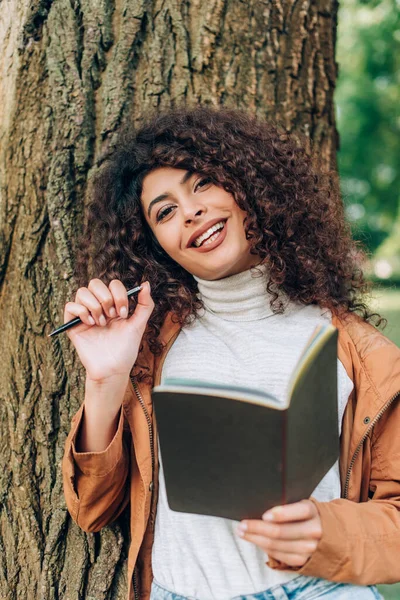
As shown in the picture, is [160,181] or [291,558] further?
[160,181]

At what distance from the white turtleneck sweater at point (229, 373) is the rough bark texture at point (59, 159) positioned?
1.34 feet

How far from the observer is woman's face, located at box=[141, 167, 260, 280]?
207 centimetres

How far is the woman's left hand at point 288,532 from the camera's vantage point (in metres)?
1.52

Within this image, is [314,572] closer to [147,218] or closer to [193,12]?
[147,218]

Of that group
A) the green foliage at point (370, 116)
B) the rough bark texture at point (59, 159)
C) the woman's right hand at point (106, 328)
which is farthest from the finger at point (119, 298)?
the green foliage at point (370, 116)

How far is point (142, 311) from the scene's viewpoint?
198 centimetres

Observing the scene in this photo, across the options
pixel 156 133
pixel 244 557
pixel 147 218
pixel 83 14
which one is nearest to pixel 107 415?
pixel 244 557

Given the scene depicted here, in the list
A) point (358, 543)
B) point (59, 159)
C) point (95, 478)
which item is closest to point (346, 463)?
point (358, 543)

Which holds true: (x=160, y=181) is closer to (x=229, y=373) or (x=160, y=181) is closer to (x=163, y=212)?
(x=163, y=212)

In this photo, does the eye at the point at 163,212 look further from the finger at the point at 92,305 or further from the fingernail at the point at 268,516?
the fingernail at the point at 268,516

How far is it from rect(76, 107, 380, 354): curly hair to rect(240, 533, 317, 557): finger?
30.3 inches

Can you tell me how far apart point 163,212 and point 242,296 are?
0.37m

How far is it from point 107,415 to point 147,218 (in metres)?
0.69

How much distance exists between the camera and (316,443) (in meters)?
1.61
